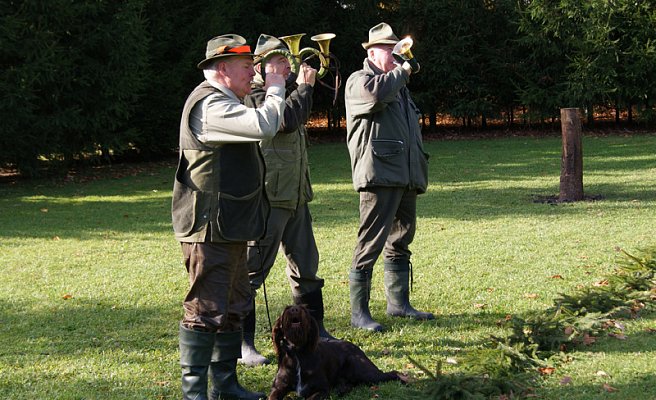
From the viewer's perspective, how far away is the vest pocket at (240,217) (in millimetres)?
4711

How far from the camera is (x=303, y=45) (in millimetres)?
27062

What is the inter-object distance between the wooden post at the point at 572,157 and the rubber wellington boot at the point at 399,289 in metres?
7.38

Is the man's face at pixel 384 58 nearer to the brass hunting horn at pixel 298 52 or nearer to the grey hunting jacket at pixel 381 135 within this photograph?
the grey hunting jacket at pixel 381 135

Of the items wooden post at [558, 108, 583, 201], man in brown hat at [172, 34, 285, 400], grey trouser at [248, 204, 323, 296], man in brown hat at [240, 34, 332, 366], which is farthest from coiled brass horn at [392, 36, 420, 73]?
wooden post at [558, 108, 583, 201]

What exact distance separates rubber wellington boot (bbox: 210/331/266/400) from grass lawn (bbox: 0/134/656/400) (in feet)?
1.42

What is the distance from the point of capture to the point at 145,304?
25.8 ft

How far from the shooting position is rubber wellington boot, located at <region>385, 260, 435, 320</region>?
7.07 meters

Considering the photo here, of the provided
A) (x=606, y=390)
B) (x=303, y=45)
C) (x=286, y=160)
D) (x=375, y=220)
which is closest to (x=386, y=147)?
(x=375, y=220)

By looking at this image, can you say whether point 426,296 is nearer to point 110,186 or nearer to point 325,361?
point 325,361

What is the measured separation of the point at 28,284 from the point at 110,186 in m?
10.2

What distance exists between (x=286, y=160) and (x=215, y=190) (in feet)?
4.32

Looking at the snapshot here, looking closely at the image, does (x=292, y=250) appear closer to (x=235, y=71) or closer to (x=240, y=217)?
(x=240, y=217)

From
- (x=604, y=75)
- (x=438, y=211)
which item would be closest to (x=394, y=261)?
(x=438, y=211)

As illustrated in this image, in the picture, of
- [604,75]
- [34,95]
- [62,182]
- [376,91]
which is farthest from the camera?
[604,75]
